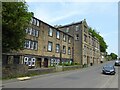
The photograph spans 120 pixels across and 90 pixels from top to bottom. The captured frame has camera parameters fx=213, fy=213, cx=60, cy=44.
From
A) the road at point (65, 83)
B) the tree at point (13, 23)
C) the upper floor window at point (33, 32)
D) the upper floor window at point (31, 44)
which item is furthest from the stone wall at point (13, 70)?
the upper floor window at point (33, 32)

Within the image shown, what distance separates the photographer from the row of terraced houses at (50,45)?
37.2m

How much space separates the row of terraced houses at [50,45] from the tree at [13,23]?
295 inches

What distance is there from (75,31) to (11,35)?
40746mm

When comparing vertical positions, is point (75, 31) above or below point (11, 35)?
above

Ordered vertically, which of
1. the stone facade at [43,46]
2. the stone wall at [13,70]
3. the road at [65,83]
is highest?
the stone facade at [43,46]

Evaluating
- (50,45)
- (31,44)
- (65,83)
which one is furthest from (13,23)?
(50,45)

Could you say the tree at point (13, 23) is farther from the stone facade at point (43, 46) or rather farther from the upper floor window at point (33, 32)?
the upper floor window at point (33, 32)

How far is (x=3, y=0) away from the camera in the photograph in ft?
72.3

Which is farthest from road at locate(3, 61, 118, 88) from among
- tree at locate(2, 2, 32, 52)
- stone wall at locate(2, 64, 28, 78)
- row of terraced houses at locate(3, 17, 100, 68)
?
row of terraced houses at locate(3, 17, 100, 68)

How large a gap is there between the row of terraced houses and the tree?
7.48 meters

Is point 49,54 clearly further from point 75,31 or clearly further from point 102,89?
point 102,89

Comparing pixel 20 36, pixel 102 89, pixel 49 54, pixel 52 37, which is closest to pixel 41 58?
pixel 49 54

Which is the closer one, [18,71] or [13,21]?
[13,21]

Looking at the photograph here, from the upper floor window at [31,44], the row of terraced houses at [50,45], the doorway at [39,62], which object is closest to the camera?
the upper floor window at [31,44]
